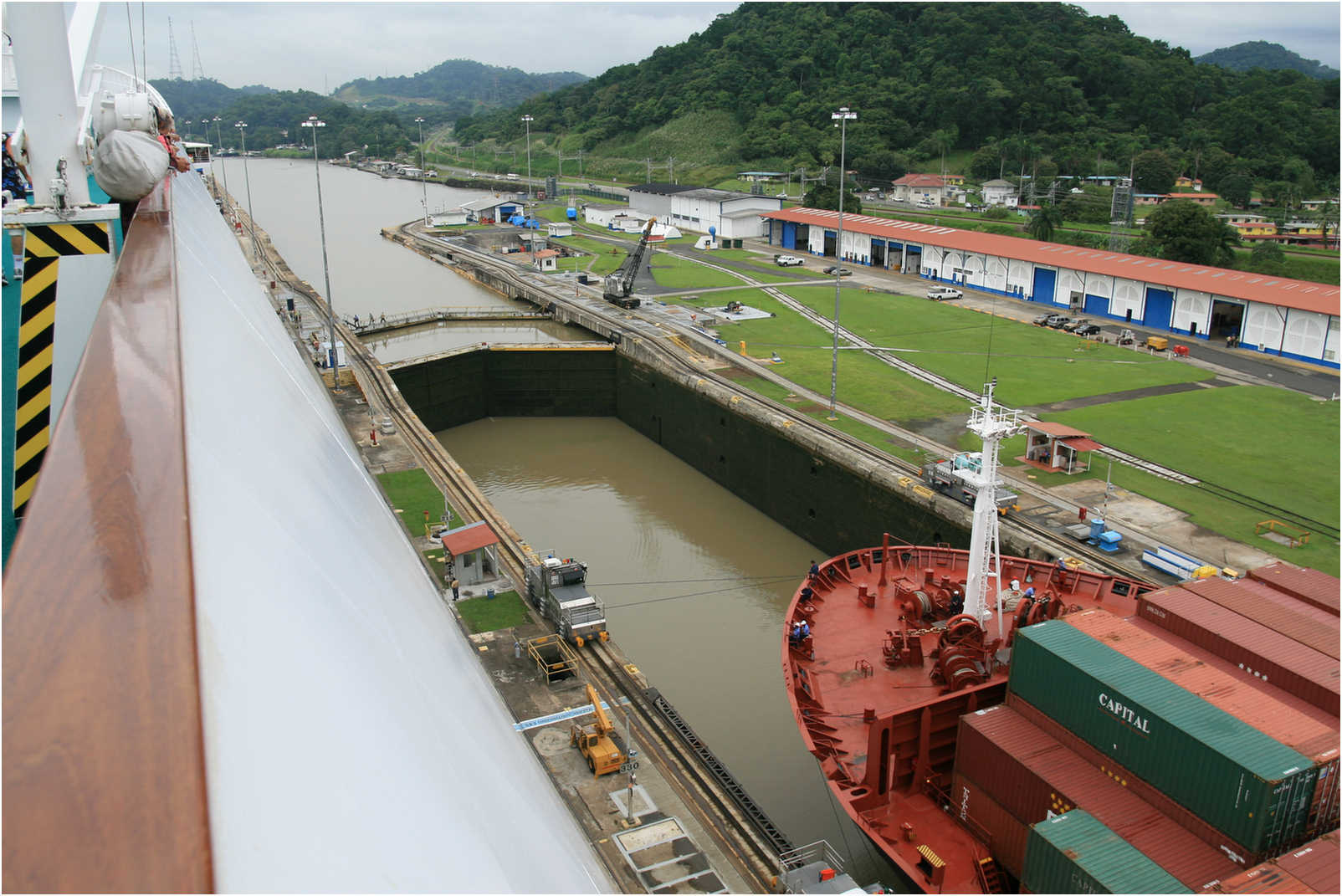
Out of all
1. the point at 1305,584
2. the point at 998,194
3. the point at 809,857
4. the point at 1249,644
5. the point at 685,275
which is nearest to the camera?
the point at 809,857

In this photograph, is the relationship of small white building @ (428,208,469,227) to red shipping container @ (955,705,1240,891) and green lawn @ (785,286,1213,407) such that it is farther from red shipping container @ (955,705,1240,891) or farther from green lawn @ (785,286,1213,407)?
red shipping container @ (955,705,1240,891)

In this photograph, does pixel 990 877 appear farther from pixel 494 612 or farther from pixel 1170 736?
pixel 494 612

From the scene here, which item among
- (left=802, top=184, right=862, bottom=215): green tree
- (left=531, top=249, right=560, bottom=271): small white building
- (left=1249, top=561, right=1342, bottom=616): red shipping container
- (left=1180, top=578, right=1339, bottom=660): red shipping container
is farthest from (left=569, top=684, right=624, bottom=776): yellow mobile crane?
(left=802, top=184, right=862, bottom=215): green tree

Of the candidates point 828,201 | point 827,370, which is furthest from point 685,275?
point 828,201

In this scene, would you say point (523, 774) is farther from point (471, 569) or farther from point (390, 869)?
point (471, 569)

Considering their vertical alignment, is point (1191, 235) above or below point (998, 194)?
below

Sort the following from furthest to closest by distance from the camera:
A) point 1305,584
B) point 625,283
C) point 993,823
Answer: point 625,283
point 1305,584
point 993,823
